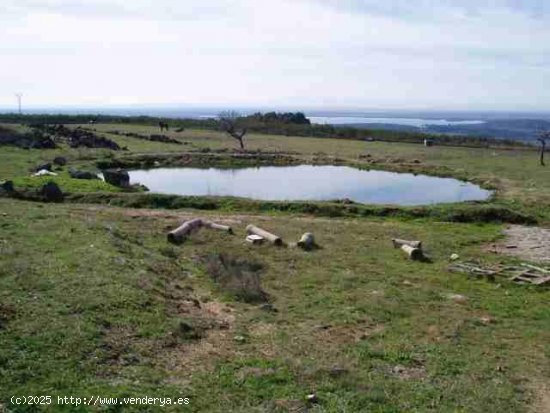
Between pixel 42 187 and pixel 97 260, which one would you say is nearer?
pixel 97 260

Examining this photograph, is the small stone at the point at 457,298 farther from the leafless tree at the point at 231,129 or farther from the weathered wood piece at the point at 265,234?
the leafless tree at the point at 231,129

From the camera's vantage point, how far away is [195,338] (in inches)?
438

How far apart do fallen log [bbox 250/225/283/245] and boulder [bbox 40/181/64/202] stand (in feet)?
32.9

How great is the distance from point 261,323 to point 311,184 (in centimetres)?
2598

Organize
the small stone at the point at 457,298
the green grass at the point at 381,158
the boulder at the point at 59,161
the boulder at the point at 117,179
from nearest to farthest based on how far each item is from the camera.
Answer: the small stone at the point at 457,298 < the boulder at the point at 117,179 < the green grass at the point at 381,158 < the boulder at the point at 59,161

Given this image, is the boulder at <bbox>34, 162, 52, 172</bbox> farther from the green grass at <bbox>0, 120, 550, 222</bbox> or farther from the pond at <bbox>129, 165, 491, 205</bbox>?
the pond at <bbox>129, 165, 491, 205</bbox>

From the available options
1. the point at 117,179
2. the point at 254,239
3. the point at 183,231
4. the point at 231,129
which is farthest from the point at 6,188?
the point at 231,129

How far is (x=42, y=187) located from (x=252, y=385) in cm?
2075

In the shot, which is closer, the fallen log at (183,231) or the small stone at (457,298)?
the small stone at (457,298)

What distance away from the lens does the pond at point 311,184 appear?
3325 cm

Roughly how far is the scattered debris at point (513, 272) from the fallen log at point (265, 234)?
5.24 metres

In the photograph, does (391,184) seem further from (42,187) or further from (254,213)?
(42,187)

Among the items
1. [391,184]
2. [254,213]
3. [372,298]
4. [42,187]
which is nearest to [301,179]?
[391,184]

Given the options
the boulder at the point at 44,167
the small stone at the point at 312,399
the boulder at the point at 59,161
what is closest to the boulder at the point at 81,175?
the boulder at the point at 44,167
